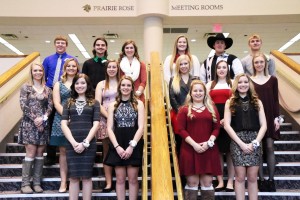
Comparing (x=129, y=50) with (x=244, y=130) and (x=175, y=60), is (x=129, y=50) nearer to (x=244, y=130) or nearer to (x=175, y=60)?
(x=175, y=60)

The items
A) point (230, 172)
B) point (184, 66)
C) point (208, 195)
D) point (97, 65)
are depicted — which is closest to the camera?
point (208, 195)

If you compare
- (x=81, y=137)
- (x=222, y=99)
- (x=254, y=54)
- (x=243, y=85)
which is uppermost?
(x=254, y=54)

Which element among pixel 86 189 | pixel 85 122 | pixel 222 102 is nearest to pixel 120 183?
pixel 86 189

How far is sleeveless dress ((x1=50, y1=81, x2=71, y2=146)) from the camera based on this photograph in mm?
4070

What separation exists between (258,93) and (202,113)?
956 millimetres

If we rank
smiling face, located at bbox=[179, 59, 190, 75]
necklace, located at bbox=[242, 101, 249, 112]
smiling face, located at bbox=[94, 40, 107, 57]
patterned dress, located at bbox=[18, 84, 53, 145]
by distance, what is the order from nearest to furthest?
necklace, located at bbox=[242, 101, 249, 112], patterned dress, located at bbox=[18, 84, 53, 145], smiling face, located at bbox=[179, 59, 190, 75], smiling face, located at bbox=[94, 40, 107, 57]

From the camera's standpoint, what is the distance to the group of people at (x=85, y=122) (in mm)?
3629

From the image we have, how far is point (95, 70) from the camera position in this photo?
474 centimetres

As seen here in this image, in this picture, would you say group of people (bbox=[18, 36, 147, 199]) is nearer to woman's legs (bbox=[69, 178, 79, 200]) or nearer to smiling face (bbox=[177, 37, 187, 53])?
woman's legs (bbox=[69, 178, 79, 200])

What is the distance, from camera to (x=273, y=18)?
10.6 m

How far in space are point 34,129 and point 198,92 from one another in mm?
1862

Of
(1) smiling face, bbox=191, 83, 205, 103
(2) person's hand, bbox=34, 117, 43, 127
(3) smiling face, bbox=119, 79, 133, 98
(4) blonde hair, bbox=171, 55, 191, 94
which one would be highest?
(4) blonde hair, bbox=171, 55, 191, 94

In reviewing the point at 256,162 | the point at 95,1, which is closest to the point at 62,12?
the point at 95,1

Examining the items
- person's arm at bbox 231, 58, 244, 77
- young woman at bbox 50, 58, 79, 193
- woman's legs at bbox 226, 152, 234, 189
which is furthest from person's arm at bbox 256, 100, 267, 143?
young woman at bbox 50, 58, 79, 193
